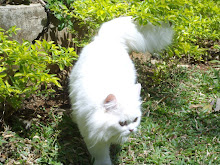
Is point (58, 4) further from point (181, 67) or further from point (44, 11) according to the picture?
point (181, 67)

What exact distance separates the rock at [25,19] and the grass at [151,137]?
1.20 meters

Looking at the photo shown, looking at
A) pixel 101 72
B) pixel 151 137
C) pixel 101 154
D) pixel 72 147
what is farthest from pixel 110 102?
pixel 151 137

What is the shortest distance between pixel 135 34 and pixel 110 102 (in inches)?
54.1

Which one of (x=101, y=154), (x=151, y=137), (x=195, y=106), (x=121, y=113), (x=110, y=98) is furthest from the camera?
(x=195, y=106)

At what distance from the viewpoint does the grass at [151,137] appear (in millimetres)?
3137

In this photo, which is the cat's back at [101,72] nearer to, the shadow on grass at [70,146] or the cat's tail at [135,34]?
the cat's tail at [135,34]

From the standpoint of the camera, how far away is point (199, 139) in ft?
11.5

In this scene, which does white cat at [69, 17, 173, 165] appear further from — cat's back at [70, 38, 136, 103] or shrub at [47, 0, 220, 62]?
shrub at [47, 0, 220, 62]

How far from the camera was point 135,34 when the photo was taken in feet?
11.3

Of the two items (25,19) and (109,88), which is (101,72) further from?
(25,19)

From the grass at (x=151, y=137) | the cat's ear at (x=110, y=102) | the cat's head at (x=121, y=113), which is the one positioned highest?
the cat's ear at (x=110, y=102)

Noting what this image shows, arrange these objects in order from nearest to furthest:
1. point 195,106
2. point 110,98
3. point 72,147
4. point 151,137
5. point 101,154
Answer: point 110,98
point 101,154
point 72,147
point 151,137
point 195,106

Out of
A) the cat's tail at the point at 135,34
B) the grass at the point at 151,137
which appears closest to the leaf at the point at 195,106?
the grass at the point at 151,137

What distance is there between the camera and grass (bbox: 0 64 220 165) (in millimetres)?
3137
